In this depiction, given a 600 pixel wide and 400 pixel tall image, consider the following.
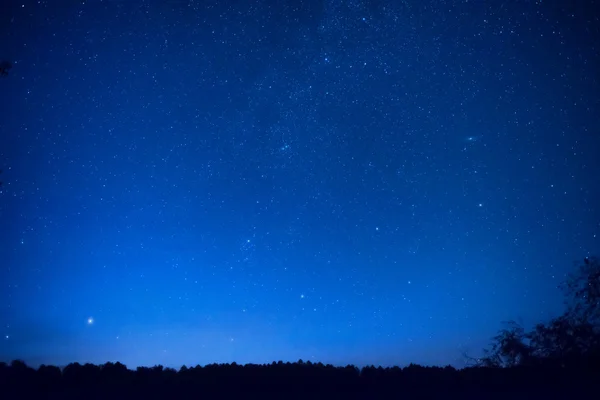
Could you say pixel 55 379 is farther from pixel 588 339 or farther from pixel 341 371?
pixel 588 339

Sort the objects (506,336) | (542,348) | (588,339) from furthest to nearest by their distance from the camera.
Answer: (506,336) < (542,348) < (588,339)

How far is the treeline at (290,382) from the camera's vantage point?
6102 mm

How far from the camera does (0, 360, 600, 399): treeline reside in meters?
6.10

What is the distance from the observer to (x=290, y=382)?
6.86 m

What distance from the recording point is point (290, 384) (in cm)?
682

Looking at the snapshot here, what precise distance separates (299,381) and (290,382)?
16 cm

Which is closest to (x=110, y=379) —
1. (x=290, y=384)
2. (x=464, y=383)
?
(x=290, y=384)

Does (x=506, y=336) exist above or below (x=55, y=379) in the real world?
above

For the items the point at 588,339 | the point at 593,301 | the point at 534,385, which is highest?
the point at 593,301

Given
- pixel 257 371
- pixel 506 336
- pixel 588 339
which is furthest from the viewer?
pixel 506 336

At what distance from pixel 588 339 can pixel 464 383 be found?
542 inches

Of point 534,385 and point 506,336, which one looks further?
point 506,336

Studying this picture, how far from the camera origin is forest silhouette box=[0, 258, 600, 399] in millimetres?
6113

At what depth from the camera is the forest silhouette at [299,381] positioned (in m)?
6.11
